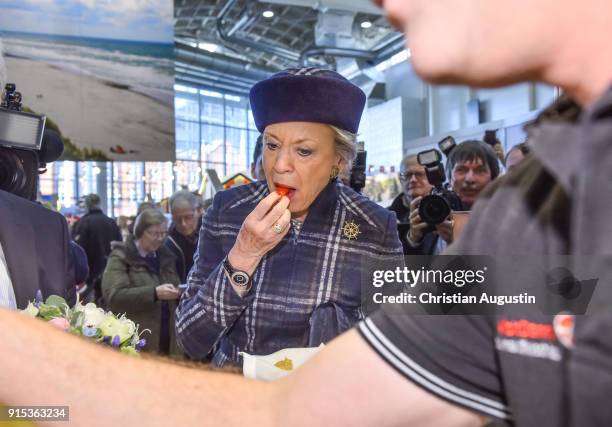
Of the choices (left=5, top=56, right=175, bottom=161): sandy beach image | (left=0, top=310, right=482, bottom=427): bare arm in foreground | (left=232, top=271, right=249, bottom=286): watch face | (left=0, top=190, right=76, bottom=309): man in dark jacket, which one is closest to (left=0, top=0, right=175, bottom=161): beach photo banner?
(left=5, top=56, right=175, bottom=161): sandy beach image

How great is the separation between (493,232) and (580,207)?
99mm

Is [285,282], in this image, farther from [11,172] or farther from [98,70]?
[98,70]

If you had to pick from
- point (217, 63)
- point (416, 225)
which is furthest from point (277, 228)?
point (217, 63)

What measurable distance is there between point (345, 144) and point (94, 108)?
2146mm

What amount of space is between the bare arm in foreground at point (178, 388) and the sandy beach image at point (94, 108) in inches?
108

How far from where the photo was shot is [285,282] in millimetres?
1447

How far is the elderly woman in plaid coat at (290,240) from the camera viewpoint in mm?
1373

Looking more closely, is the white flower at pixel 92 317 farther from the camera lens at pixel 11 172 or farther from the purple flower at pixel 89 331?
the camera lens at pixel 11 172

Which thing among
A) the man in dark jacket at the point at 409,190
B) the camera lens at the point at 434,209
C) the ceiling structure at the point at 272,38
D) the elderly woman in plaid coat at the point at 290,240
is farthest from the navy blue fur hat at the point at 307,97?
the ceiling structure at the point at 272,38

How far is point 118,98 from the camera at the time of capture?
3.28 m

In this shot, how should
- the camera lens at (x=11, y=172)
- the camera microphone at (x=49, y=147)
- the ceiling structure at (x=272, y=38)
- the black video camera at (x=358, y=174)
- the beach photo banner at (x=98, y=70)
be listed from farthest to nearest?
the ceiling structure at (x=272, y=38)
the beach photo banner at (x=98, y=70)
the black video camera at (x=358, y=174)
the camera microphone at (x=49, y=147)
the camera lens at (x=11, y=172)

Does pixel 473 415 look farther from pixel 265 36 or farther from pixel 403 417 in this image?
pixel 265 36

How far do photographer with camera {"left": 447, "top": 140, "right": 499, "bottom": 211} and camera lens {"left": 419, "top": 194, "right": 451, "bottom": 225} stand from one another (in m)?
0.24

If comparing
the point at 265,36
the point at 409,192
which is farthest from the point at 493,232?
the point at 265,36
